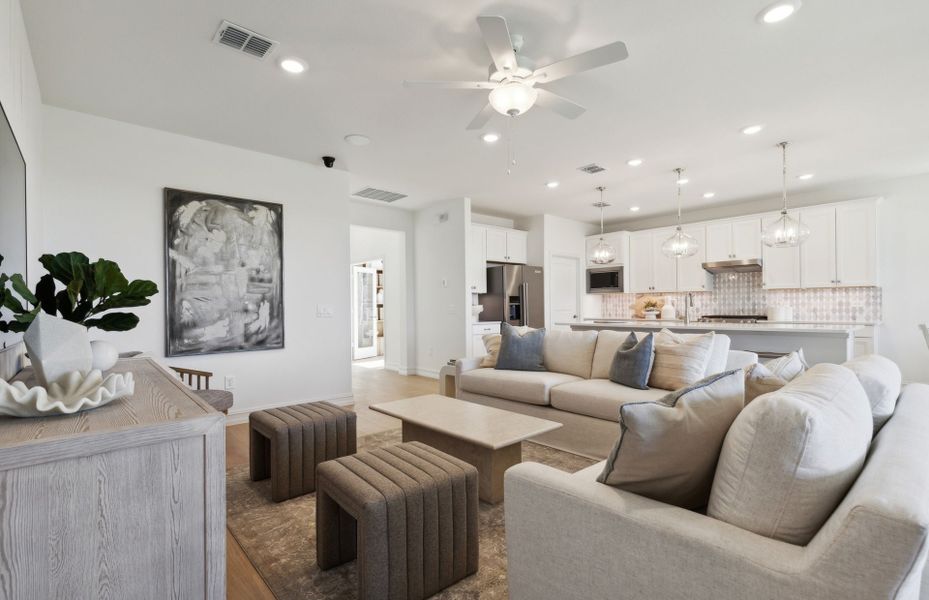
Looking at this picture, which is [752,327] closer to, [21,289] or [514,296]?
[514,296]

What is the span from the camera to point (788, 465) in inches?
37.1

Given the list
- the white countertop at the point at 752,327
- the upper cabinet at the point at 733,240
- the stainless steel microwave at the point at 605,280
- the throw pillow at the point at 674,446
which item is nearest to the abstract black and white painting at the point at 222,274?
the white countertop at the point at 752,327

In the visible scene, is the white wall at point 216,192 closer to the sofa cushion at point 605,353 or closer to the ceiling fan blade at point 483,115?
the ceiling fan blade at point 483,115

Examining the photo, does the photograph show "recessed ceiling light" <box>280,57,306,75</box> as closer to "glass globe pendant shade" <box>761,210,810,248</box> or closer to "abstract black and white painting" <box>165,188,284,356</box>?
"abstract black and white painting" <box>165,188,284,356</box>

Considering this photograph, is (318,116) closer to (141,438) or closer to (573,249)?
(141,438)

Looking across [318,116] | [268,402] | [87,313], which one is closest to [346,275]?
[268,402]

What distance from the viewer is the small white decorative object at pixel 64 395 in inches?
40.1

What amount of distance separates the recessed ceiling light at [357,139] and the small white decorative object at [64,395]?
2981 millimetres

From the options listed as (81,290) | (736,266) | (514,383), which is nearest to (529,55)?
(514,383)

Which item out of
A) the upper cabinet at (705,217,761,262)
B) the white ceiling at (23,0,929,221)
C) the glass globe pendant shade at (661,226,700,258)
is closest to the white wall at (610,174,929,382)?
the white ceiling at (23,0,929,221)

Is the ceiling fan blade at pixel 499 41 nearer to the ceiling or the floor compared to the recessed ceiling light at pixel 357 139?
nearer to the floor

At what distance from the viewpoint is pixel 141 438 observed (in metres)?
0.99

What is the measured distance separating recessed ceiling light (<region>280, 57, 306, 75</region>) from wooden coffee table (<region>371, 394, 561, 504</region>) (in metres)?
2.19

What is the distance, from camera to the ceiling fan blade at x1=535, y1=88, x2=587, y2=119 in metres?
2.64
